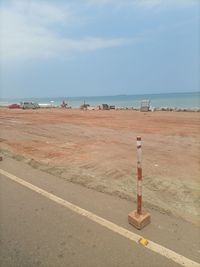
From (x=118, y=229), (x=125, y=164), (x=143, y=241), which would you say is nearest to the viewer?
(x=143, y=241)

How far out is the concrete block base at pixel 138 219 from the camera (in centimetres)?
432

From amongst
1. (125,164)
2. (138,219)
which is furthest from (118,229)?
(125,164)

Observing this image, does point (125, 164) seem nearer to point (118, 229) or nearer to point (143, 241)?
point (118, 229)

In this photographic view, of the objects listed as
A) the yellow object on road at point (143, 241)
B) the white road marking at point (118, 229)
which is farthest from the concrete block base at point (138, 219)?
the yellow object on road at point (143, 241)

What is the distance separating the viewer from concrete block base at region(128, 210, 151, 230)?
4323 mm

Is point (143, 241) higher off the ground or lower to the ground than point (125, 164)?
lower

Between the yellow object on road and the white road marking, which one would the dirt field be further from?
the yellow object on road

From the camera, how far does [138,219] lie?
4359 millimetres

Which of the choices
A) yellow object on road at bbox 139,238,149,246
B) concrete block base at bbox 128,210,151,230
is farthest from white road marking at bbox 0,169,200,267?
concrete block base at bbox 128,210,151,230

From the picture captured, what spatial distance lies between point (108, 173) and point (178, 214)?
107 inches

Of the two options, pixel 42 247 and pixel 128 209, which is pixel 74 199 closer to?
pixel 128 209

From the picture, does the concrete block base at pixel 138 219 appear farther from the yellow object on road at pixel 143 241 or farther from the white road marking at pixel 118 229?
the yellow object on road at pixel 143 241

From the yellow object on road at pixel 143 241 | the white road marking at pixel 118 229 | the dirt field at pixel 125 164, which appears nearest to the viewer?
the white road marking at pixel 118 229

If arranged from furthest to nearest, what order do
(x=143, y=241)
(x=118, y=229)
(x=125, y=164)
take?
(x=125, y=164)
(x=118, y=229)
(x=143, y=241)
